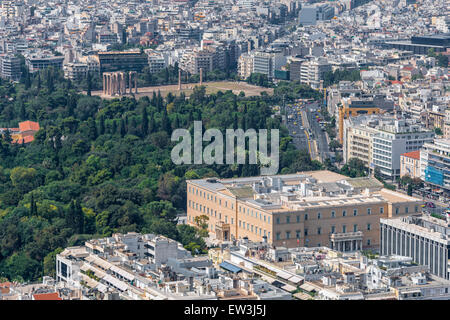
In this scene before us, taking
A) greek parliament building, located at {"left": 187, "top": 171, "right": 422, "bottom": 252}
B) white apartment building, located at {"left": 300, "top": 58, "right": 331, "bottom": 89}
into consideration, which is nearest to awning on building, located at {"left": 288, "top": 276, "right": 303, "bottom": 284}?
greek parliament building, located at {"left": 187, "top": 171, "right": 422, "bottom": 252}

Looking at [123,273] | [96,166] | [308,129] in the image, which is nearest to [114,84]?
[308,129]

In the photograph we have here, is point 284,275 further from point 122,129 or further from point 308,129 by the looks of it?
point 308,129

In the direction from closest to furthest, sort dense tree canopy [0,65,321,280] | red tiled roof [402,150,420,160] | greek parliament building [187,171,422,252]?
greek parliament building [187,171,422,252] → dense tree canopy [0,65,321,280] → red tiled roof [402,150,420,160]

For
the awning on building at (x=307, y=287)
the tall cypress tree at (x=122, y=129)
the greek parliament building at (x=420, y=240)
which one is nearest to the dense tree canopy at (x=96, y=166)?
the tall cypress tree at (x=122, y=129)

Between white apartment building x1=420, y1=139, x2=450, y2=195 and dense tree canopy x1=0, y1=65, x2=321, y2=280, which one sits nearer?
dense tree canopy x1=0, y1=65, x2=321, y2=280

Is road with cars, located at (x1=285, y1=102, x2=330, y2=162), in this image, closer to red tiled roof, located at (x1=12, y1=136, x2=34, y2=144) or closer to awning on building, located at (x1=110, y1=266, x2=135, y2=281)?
red tiled roof, located at (x1=12, y1=136, x2=34, y2=144)
